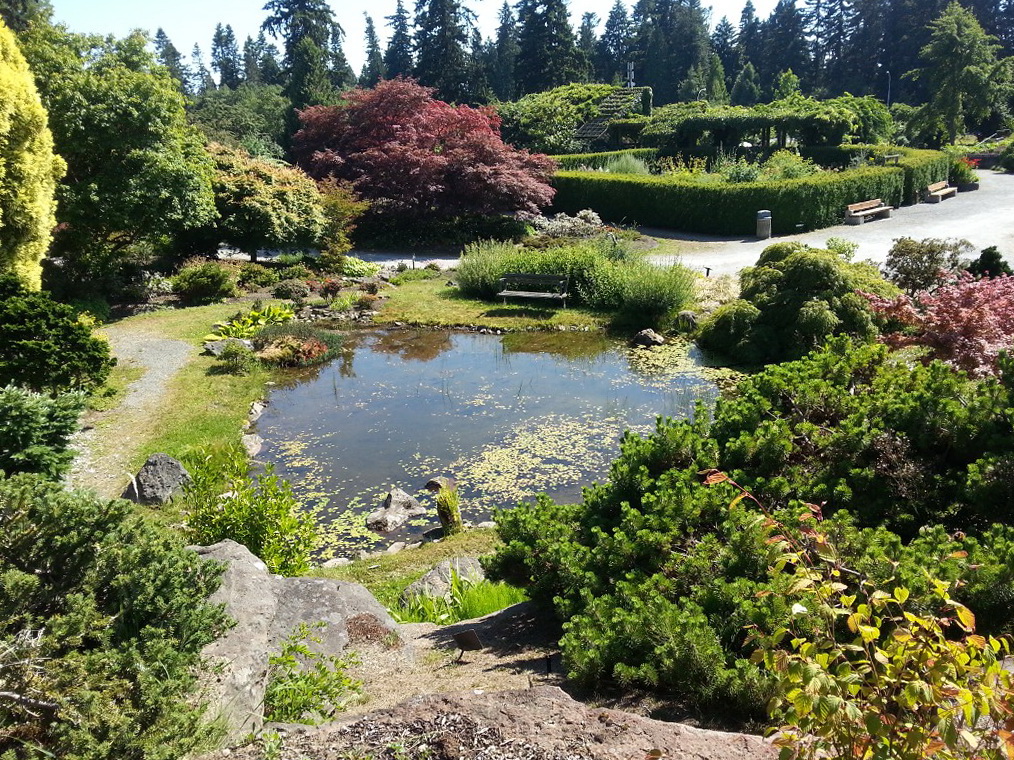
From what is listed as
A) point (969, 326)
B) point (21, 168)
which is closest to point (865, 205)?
point (969, 326)

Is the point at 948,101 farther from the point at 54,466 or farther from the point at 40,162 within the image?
the point at 54,466

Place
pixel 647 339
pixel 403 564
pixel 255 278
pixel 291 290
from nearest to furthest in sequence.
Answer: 1. pixel 403 564
2. pixel 647 339
3. pixel 291 290
4. pixel 255 278

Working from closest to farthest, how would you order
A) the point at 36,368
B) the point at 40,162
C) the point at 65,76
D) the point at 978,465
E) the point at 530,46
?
the point at 978,465 < the point at 36,368 < the point at 40,162 < the point at 65,76 < the point at 530,46

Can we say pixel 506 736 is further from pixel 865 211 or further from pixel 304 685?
pixel 865 211

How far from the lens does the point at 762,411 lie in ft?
16.6

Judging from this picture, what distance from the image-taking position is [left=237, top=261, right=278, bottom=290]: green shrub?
17422 mm

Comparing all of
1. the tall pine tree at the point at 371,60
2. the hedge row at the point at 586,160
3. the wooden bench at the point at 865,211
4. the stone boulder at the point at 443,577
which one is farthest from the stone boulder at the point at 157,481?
the tall pine tree at the point at 371,60

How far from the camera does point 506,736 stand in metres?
2.70

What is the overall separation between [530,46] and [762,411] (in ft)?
187

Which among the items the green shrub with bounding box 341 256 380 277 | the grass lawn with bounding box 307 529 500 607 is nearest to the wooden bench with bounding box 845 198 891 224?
the green shrub with bounding box 341 256 380 277

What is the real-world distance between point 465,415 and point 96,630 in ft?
25.8

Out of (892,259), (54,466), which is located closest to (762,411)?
(54,466)

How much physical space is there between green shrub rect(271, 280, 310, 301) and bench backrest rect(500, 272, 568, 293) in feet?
14.1

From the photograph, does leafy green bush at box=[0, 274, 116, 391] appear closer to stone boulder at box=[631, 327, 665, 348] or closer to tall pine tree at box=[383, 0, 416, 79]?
stone boulder at box=[631, 327, 665, 348]
